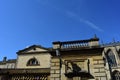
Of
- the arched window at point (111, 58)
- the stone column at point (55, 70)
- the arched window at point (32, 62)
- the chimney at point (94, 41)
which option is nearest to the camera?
the stone column at point (55, 70)

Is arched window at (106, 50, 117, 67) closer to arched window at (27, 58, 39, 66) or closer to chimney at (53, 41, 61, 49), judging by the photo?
arched window at (27, 58, 39, 66)

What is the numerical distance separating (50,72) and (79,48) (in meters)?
3.29

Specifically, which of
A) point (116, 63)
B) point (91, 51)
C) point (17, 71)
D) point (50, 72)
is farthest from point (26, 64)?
point (116, 63)

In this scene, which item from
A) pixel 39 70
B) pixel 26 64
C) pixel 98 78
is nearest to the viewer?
pixel 98 78

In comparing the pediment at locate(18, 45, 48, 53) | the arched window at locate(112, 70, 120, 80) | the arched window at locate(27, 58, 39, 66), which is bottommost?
the arched window at locate(112, 70, 120, 80)

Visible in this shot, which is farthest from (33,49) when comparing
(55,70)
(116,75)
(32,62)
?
(116,75)

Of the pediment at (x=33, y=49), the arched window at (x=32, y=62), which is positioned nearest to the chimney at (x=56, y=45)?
the arched window at (x=32, y=62)

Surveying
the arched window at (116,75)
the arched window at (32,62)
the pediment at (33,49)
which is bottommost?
the arched window at (116,75)

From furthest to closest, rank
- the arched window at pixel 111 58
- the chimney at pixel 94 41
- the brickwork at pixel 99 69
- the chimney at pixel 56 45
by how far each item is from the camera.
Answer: the arched window at pixel 111 58, the chimney at pixel 56 45, the chimney at pixel 94 41, the brickwork at pixel 99 69

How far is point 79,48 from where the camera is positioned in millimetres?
14117

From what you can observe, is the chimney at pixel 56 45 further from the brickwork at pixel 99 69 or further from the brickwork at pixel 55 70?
the brickwork at pixel 99 69

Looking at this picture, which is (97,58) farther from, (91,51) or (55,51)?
(55,51)

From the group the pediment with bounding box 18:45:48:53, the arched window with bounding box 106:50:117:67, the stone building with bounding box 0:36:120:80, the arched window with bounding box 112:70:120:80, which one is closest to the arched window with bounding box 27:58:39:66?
the pediment with bounding box 18:45:48:53

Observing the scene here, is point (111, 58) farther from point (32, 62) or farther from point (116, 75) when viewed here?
point (32, 62)
